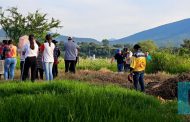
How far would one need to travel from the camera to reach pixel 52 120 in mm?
7434

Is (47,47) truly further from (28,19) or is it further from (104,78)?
(28,19)

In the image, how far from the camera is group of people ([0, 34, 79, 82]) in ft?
55.3

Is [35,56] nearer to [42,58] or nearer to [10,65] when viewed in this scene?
[42,58]

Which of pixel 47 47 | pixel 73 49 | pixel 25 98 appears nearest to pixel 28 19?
pixel 73 49

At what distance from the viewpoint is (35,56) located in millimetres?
16906

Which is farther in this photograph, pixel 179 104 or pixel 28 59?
pixel 28 59

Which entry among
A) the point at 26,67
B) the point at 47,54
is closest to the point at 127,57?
the point at 47,54

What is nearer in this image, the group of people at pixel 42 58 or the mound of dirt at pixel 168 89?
the mound of dirt at pixel 168 89

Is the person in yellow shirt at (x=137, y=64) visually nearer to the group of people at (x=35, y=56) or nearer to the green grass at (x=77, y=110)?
the group of people at (x=35, y=56)

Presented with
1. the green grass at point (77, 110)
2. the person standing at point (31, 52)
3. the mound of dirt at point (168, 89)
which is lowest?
the mound of dirt at point (168, 89)

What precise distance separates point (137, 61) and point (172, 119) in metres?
7.51

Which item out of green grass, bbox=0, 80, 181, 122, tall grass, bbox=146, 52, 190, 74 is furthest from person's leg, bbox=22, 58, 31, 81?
tall grass, bbox=146, 52, 190, 74

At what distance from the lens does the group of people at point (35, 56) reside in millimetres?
16844

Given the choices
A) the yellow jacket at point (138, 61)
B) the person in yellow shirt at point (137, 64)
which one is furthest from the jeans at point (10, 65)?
the yellow jacket at point (138, 61)
